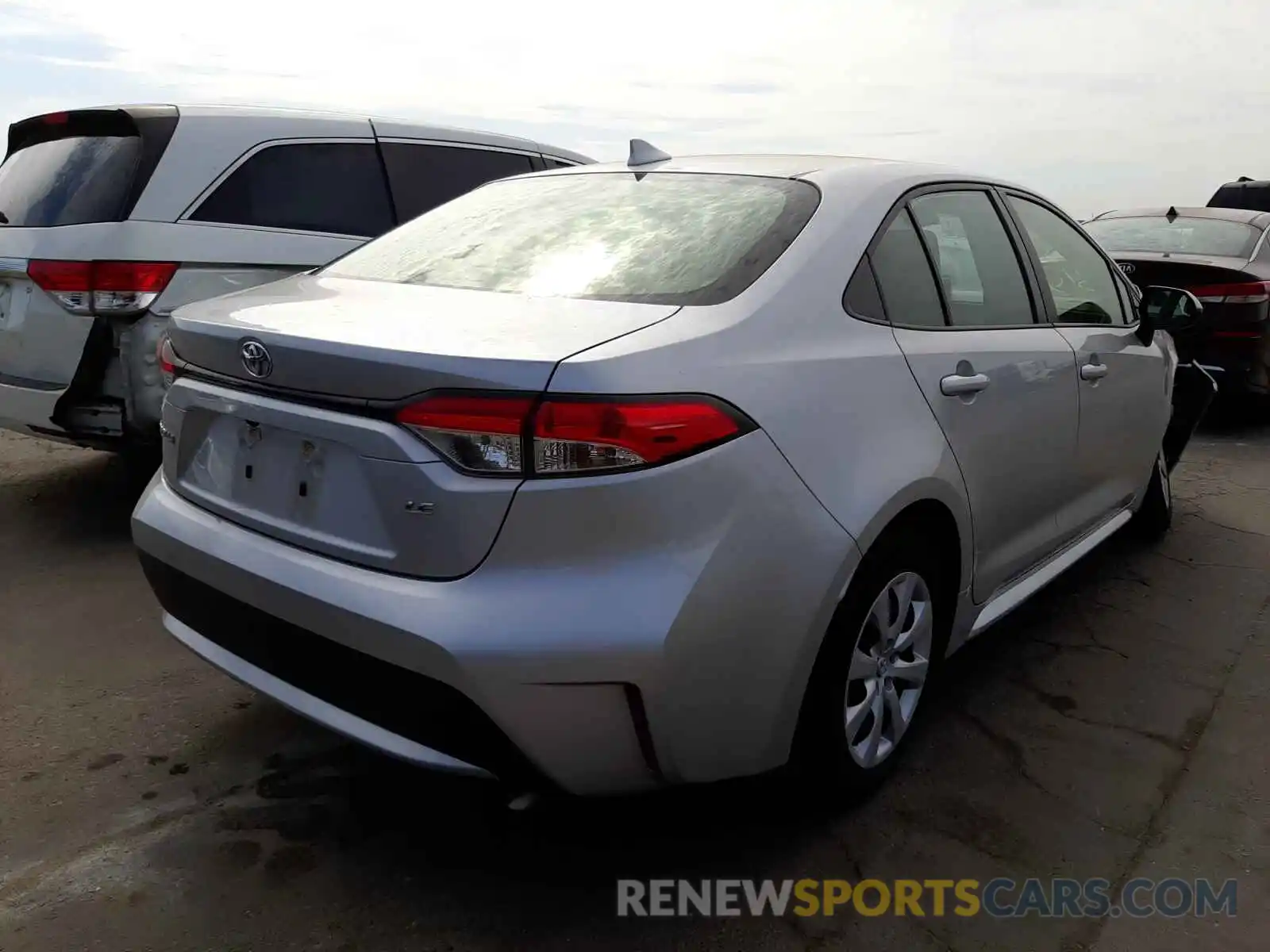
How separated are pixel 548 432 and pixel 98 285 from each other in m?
2.86

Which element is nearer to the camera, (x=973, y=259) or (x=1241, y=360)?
(x=973, y=259)

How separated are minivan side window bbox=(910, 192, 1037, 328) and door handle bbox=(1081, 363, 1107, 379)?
0.30 metres

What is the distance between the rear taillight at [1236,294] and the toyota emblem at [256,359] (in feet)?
19.7

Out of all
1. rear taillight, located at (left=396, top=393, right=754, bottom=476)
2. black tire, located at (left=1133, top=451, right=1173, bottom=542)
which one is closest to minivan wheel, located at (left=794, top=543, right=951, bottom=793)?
rear taillight, located at (left=396, top=393, right=754, bottom=476)

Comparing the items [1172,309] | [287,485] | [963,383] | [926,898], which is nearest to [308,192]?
[287,485]

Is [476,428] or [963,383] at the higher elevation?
[476,428]

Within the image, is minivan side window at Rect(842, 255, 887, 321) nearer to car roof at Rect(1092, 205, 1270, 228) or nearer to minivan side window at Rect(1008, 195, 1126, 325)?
minivan side window at Rect(1008, 195, 1126, 325)

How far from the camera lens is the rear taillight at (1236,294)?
643 centimetres

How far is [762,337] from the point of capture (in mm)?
2123

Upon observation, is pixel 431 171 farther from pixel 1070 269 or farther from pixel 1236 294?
pixel 1236 294

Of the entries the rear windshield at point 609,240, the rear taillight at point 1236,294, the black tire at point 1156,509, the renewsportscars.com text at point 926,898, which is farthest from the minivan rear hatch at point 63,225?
the rear taillight at point 1236,294

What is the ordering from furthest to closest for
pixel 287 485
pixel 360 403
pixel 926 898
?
pixel 926 898
pixel 287 485
pixel 360 403

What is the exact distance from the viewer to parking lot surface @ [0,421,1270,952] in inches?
85.3

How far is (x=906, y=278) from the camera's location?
2.64 metres
